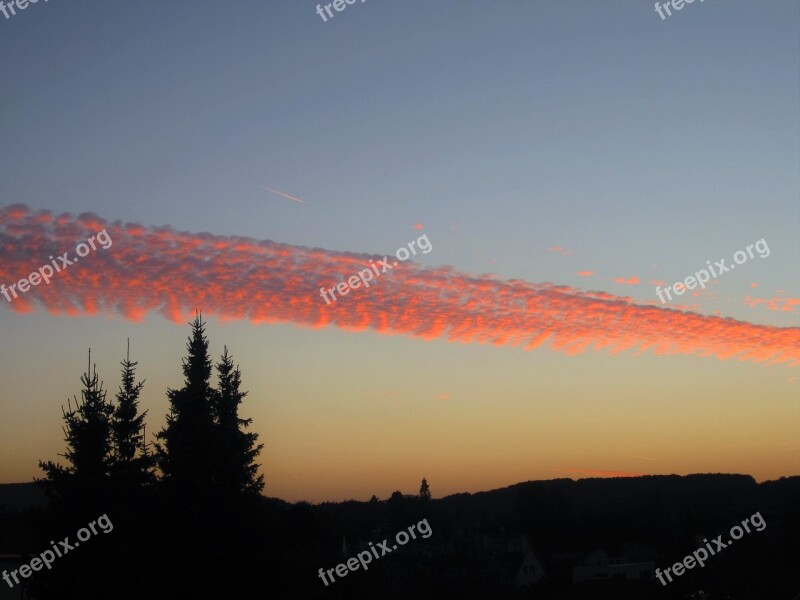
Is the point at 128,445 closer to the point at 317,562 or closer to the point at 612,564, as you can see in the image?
the point at 317,562

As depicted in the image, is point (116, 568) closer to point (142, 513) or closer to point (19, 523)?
point (142, 513)

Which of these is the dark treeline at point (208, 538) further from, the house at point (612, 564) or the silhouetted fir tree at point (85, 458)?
the house at point (612, 564)

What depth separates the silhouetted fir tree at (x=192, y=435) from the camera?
3073 cm

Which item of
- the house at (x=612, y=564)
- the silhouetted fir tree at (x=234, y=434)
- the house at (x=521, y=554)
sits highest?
the silhouetted fir tree at (x=234, y=434)

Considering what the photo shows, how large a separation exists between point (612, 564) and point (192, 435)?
56.0 meters

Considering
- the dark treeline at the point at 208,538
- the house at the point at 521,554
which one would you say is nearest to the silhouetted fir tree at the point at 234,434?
the dark treeline at the point at 208,538

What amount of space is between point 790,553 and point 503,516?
86.4 m

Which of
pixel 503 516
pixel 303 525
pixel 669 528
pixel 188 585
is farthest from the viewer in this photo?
pixel 503 516

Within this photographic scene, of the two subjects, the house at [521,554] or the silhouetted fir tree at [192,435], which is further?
the house at [521,554]

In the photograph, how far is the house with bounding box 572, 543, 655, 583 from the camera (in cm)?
7700

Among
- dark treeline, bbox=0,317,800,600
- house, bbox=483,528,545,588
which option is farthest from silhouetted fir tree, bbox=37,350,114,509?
house, bbox=483,528,545,588

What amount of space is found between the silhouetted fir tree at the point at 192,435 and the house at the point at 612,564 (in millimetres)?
48423

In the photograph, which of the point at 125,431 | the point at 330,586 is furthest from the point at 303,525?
the point at 125,431

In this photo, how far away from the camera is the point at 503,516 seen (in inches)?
5389
